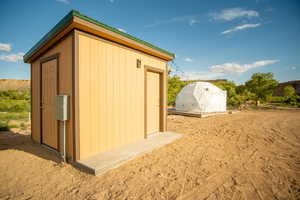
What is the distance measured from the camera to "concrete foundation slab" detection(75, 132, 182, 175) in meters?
2.53

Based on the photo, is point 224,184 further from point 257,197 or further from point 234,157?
point 234,157

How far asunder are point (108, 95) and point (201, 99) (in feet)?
34.7

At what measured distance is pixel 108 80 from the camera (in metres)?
3.26

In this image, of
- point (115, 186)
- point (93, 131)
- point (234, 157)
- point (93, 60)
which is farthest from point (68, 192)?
point (234, 157)

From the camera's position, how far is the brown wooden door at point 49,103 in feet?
11.1

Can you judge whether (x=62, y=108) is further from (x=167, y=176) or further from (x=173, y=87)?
(x=173, y=87)

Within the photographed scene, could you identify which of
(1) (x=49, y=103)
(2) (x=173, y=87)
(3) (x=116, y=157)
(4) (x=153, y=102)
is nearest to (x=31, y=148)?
(1) (x=49, y=103)

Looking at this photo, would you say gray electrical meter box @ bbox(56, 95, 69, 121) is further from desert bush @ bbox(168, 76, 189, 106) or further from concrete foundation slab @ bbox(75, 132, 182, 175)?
desert bush @ bbox(168, 76, 189, 106)

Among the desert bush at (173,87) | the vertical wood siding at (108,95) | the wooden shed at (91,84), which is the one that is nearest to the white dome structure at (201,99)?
the desert bush at (173,87)

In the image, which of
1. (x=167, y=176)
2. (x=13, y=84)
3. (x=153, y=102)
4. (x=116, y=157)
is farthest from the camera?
(x=13, y=84)

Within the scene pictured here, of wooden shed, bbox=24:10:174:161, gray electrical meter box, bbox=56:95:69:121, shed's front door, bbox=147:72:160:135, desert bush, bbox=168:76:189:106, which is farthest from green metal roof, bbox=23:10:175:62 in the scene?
desert bush, bbox=168:76:189:106

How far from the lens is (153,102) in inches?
189

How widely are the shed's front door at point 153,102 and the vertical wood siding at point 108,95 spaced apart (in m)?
0.51

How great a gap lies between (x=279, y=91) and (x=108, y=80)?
39824 millimetres
